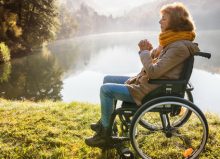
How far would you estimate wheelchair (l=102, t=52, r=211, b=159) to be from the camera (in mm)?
4215

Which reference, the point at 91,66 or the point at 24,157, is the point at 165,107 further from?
the point at 91,66

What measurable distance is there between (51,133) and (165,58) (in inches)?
110

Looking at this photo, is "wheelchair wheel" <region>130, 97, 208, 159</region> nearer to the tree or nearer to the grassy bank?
the grassy bank

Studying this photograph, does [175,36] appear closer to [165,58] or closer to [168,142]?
[165,58]

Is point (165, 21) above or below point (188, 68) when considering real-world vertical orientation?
above

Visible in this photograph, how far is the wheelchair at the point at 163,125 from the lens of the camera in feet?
13.8

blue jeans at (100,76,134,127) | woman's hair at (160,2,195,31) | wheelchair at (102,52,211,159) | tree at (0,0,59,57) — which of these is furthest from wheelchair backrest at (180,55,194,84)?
tree at (0,0,59,57)

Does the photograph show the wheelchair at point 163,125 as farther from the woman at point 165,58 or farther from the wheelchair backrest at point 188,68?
the woman at point 165,58

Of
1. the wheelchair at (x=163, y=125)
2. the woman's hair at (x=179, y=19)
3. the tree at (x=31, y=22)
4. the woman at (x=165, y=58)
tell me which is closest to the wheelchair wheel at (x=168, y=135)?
the wheelchair at (x=163, y=125)

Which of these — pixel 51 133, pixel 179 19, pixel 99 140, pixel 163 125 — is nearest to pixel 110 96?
pixel 99 140

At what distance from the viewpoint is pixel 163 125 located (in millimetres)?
4652

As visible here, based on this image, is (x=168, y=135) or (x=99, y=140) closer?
(x=168, y=135)

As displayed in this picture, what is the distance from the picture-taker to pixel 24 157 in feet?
16.0

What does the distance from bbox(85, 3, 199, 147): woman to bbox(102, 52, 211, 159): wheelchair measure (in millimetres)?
105
